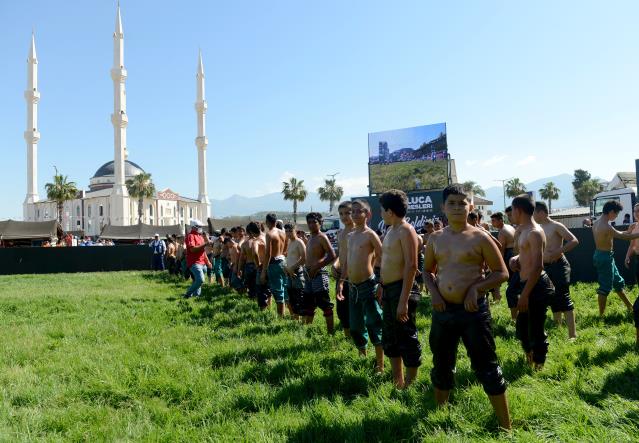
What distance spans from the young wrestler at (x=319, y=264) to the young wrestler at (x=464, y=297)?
3572mm

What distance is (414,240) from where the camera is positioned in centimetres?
463

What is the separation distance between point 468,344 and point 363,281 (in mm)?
2019

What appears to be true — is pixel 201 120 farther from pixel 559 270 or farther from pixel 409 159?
pixel 559 270

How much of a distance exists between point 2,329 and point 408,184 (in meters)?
26.8

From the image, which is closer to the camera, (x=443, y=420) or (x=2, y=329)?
(x=443, y=420)

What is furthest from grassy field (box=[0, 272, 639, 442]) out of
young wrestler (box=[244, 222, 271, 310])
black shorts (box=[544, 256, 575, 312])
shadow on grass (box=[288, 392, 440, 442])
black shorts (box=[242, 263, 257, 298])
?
black shorts (box=[242, 263, 257, 298])

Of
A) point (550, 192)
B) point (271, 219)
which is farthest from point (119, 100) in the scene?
point (271, 219)

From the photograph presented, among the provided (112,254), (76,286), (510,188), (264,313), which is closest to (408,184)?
(112,254)

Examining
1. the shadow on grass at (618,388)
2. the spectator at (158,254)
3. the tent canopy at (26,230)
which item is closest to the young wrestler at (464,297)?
the shadow on grass at (618,388)

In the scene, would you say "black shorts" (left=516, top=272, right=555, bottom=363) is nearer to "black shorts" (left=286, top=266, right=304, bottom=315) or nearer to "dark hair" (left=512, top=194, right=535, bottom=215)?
"dark hair" (left=512, top=194, right=535, bottom=215)

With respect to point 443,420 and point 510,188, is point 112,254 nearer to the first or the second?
point 443,420

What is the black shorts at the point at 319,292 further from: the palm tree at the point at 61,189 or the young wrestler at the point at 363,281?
the palm tree at the point at 61,189

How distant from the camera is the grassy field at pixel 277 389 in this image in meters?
3.77

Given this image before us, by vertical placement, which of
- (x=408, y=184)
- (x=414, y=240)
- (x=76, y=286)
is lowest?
(x=76, y=286)
